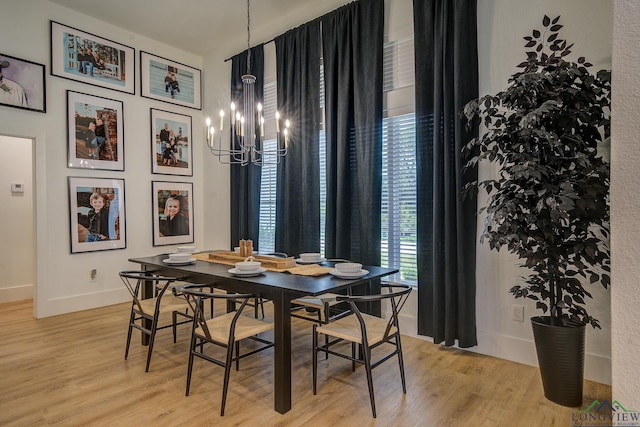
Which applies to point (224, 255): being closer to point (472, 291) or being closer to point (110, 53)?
point (472, 291)

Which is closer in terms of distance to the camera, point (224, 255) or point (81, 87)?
point (224, 255)

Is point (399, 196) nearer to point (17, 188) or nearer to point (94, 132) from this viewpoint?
point (94, 132)

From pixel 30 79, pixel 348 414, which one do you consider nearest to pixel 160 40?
pixel 30 79

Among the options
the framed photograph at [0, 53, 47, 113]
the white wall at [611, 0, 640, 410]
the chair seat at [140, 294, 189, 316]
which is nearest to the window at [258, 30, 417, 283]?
the chair seat at [140, 294, 189, 316]

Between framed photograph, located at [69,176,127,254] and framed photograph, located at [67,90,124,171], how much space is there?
227mm

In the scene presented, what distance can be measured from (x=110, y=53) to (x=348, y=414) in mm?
5098

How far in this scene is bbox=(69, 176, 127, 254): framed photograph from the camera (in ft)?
14.6

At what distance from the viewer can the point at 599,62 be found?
2.59m

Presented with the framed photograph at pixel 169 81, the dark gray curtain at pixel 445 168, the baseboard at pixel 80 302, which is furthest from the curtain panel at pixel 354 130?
the baseboard at pixel 80 302

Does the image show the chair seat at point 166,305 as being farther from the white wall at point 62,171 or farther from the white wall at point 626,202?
the white wall at point 626,202

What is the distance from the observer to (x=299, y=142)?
170 inches

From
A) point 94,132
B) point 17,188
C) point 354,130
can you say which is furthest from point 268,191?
point 17,188

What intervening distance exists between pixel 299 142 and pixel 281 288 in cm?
247

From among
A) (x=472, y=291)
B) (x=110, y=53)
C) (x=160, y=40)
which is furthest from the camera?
(x=160, y=40)
